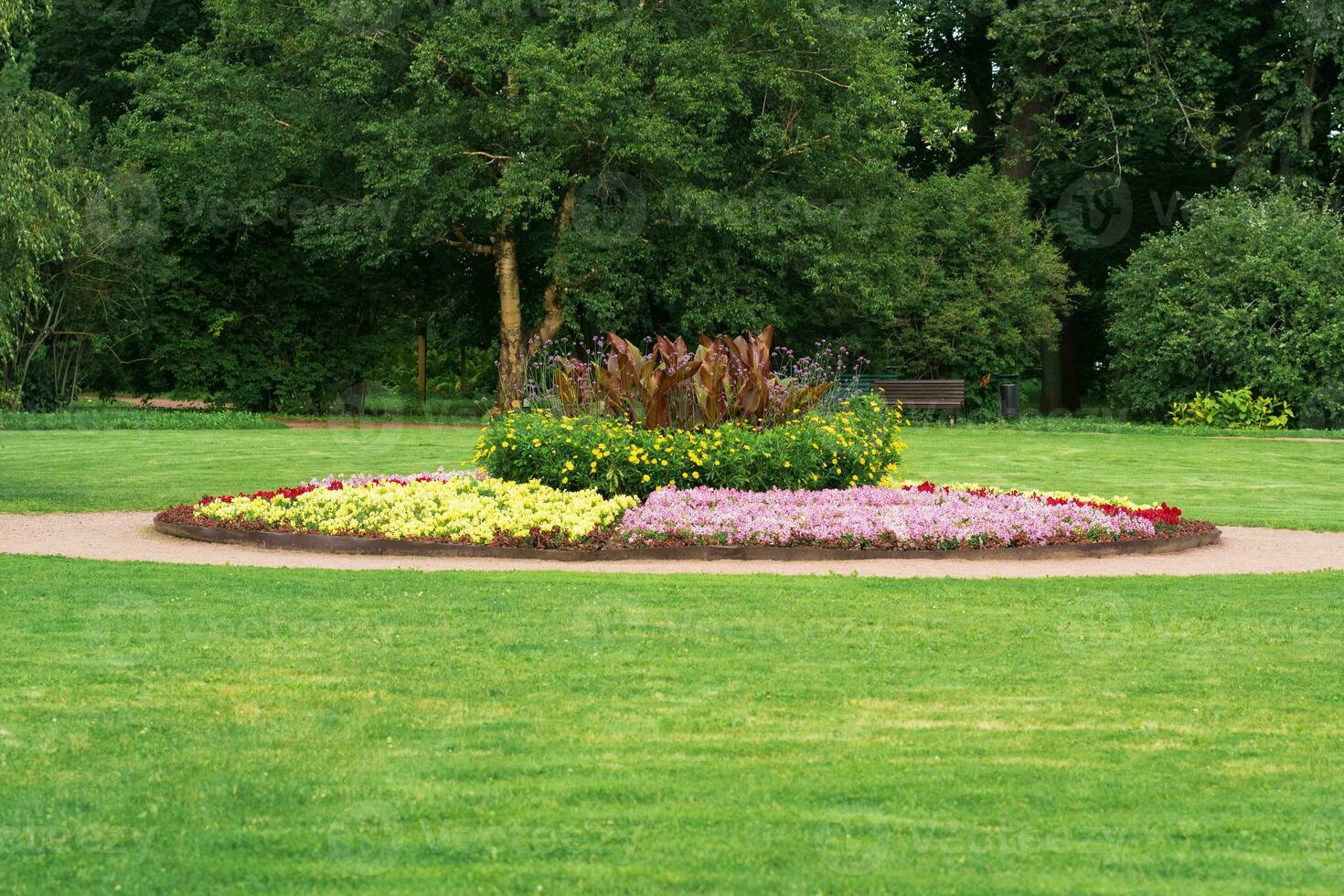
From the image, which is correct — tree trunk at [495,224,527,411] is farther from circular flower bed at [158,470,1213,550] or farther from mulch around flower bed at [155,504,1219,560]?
mulch around flower bed at [155,504,1219,560]

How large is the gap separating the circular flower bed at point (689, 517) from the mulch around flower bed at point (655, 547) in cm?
2

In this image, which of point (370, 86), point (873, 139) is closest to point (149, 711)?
point (370, 86)

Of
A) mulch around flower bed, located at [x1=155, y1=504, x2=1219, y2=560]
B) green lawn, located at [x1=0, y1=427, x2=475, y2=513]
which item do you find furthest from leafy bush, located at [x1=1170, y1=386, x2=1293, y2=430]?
mulch around flower bed, located at [x1=155, y1=504, x2=1219, y2=560]

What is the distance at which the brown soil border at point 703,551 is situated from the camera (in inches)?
437

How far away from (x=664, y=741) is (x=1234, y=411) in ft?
78.2

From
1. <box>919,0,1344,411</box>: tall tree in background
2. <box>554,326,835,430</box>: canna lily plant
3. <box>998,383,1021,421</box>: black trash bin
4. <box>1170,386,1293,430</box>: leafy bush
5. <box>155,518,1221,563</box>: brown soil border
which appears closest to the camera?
<box>155,518,1221,563</box>: brown soil border

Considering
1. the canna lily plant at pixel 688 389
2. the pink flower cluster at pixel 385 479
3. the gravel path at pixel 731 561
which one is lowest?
the gravel path at pixel 731 561

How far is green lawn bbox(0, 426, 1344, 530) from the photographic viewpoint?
15.1 meters

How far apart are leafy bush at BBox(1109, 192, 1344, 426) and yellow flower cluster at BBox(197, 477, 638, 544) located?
58.8 ft

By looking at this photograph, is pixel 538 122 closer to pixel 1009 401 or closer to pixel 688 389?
pixel 1009 401

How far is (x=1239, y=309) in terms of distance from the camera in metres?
27.8

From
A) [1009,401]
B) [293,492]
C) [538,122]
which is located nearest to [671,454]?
[293,492]

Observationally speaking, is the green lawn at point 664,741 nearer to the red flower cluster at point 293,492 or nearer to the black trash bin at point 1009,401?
the red flower cluster at point 293,492

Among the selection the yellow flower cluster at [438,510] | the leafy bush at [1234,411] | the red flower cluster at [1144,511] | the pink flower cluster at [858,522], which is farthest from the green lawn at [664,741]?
the leafy bush at [1234,411]
